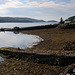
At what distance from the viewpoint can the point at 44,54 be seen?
1347 centimetres

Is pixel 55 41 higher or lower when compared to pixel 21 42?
higher

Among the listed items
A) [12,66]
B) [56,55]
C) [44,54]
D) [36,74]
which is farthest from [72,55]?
[12,66]

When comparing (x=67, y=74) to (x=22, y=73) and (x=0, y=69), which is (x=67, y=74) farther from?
(x=0, y=69)

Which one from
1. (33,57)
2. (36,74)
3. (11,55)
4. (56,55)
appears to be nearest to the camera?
(36,74)

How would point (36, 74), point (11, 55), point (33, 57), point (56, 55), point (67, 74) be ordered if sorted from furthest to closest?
point (11, 55)
point (33, 57)
point (56, 55)
point (36, 74)
point (67, 74)

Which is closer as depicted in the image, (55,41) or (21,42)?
(55,41)

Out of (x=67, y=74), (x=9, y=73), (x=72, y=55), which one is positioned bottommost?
(x=9, y=73)

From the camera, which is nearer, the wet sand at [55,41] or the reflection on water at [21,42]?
the wet sand at [55,41]

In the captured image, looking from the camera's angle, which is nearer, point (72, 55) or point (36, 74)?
point (36, 74)

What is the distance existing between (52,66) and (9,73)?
15.7 ft

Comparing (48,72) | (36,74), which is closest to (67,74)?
(48,72)

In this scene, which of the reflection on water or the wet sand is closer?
the wet sand

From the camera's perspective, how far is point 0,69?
11.7 metres

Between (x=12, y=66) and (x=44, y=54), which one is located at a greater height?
(x=44, y=54)
